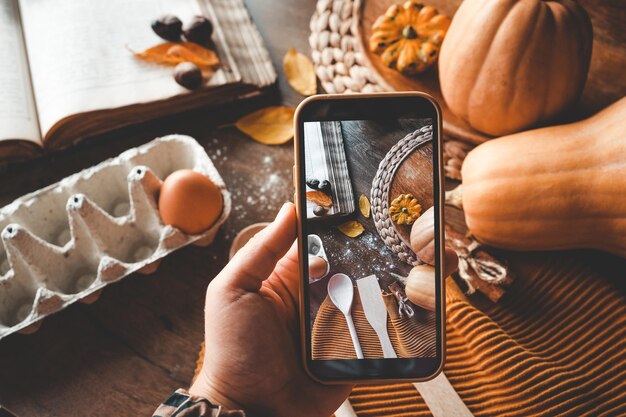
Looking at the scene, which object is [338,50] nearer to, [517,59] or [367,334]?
[517,59]

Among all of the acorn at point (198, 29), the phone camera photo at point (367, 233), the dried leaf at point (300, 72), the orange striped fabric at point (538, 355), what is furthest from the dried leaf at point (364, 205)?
the acorn at point (198, 29)

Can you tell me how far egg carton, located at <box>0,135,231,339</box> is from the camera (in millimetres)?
603

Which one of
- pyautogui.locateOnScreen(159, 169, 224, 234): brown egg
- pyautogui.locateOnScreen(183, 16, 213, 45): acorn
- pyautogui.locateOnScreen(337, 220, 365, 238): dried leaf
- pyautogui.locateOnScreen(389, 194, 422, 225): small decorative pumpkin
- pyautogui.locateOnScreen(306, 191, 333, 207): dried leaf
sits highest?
pyautogui.locateOnScreen(183, 16, 213, 45): acorn

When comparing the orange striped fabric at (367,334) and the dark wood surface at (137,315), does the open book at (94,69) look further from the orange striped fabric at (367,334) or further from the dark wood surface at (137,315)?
the orange striped fabric at (367,334)

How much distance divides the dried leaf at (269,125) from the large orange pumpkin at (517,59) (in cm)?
27

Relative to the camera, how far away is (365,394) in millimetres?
589

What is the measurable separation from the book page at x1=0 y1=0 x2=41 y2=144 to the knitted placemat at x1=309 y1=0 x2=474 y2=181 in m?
0.45

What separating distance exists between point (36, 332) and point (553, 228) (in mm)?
710

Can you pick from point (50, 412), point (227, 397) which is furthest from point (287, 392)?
point (50, 412)

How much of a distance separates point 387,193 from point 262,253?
0.49 feet

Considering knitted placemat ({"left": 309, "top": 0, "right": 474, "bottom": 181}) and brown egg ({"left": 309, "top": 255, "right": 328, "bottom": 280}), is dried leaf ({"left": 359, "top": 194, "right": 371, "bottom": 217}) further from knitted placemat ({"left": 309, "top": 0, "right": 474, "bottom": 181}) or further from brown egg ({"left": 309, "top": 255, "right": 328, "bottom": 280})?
knitted placemat ({"left": 309, "top": 0, "right": 474, "bottom": 181})

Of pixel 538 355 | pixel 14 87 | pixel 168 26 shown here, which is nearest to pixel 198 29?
pixel 168 26

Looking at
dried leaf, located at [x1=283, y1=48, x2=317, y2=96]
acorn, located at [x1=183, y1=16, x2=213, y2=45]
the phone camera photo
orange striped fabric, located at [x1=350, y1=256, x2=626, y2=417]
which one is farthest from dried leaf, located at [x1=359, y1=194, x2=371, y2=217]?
acorn, located at [x1=183, y1=16, x2=213, y2=45]

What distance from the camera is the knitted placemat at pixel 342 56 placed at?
0.72m
